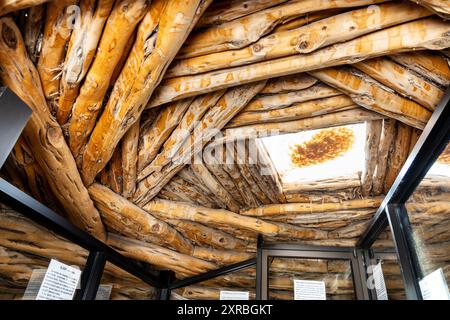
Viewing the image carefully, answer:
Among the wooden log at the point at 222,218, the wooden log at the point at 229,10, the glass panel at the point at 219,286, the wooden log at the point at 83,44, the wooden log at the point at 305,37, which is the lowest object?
the glass panel at the point at 219,286

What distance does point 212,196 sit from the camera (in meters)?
2.51

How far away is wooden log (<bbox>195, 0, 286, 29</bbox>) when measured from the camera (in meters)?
1.31

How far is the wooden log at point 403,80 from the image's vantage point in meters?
1.43

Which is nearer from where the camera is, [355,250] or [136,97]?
[136,97]

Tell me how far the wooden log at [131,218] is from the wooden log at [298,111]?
1015mm

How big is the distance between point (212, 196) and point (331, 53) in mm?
1503

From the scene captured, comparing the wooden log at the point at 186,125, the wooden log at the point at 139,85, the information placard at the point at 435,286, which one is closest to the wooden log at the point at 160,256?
the wooden log at the point at 139,85

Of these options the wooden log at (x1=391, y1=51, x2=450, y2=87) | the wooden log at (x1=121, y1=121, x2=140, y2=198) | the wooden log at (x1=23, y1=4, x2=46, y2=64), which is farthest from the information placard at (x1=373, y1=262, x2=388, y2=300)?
the wooden log at (x1=23, y1=4, x2=46, y2=64)

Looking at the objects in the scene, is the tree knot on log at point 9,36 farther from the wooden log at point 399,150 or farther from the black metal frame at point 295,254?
the black metal frame at point 295,254

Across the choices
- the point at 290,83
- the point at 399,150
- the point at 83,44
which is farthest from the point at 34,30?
the point at 399,150

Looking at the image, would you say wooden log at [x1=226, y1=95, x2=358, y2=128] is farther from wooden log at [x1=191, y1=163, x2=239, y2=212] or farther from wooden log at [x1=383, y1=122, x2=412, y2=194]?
wooden log at [x1=191, y1=163, x2=239, y2=212]
